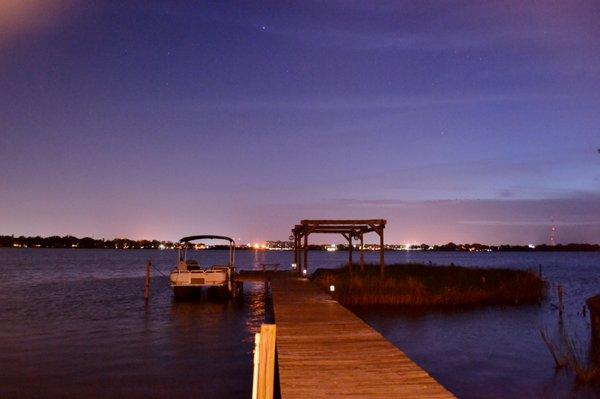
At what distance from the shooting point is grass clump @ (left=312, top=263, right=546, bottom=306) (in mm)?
26156

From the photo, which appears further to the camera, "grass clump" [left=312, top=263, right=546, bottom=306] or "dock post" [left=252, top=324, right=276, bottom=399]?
"grass clump" [left=312, top=263, right=546, bottom=306]

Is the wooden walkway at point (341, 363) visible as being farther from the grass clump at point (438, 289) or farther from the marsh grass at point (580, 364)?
the grass clump at point (438, 289)

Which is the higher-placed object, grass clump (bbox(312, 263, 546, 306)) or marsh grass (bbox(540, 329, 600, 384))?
grass clump (bbox(312, 263, 546, 306))

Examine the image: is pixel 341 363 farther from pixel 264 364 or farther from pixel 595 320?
pixel 595 320

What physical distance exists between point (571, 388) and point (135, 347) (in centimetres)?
1322

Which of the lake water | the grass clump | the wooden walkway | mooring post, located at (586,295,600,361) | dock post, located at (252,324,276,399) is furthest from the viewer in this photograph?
the grass clump

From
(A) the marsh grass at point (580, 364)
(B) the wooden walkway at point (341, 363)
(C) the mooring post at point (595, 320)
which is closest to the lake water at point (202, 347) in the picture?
(A) the marsh grass at point (580, 364)

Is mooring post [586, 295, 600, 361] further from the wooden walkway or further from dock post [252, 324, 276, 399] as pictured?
dock post [252, 324, 276, 399]

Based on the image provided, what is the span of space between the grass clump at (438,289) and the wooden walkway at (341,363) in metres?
10.6

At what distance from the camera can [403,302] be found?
86.1ft

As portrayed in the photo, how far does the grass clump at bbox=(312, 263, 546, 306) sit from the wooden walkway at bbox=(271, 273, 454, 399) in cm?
1063

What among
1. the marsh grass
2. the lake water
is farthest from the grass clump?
the marsh grass

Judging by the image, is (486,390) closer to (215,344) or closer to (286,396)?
(286,396)

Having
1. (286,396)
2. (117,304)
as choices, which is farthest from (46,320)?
(286,396)
